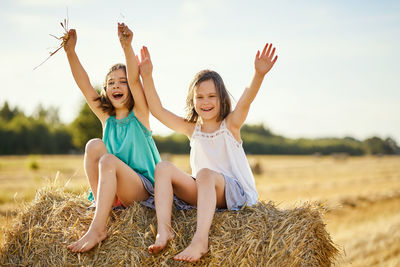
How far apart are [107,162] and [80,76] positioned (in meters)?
1.16

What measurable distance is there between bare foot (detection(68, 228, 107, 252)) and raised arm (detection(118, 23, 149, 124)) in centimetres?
110

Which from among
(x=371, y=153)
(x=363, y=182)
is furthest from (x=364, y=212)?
(x=371, y=153)

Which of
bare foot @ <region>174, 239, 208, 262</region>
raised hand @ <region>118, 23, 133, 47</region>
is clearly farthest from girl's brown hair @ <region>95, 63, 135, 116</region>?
bare foot @ <region>174, 239, 208, 262</region>

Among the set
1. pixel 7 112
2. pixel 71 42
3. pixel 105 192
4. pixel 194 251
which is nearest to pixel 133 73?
pixel 71 42

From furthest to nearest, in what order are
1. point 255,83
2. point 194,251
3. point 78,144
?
point 78,144 → point 255,83 → point 194,251

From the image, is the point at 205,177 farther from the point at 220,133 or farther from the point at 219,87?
the point at 219,87

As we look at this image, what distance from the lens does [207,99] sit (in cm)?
319

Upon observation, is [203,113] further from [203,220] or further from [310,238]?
[310,238]

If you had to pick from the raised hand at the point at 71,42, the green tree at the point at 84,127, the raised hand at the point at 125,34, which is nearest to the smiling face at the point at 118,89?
the raised hand at the point at 125,34

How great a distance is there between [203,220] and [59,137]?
131 feet

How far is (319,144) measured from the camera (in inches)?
1762

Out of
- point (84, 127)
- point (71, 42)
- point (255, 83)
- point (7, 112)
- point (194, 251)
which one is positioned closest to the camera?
point (194, 251)

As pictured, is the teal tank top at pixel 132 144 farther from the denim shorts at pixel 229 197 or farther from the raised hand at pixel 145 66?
the raised hand at pixel 145 66

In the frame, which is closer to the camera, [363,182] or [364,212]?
[364,212]
